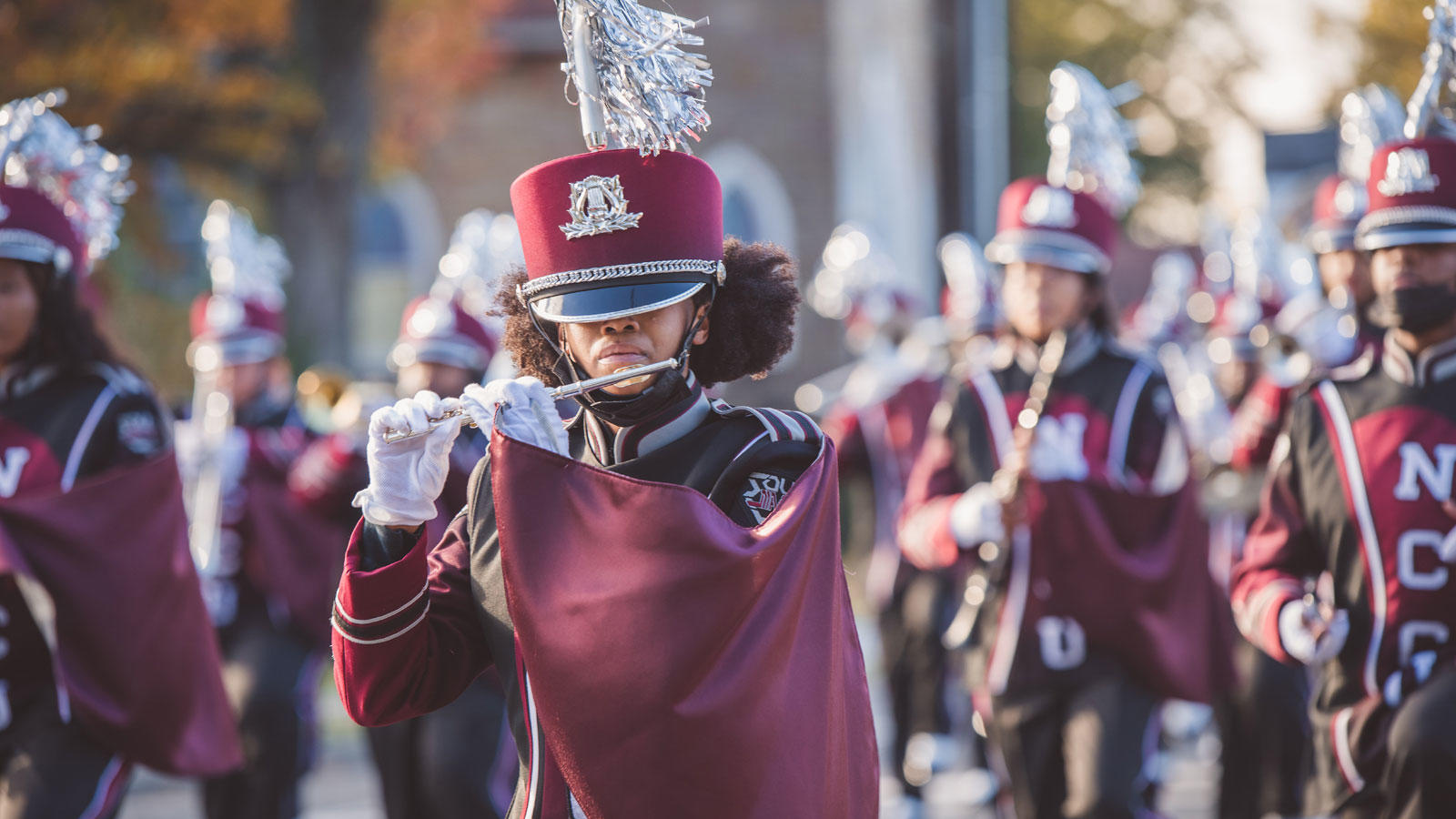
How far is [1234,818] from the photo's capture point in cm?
834

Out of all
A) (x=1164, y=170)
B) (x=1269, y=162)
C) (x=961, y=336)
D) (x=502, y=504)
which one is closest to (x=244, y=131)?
(x=961, y=336)

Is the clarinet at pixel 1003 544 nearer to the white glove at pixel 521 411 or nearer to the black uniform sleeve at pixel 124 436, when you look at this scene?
the black uniform sleeve at pixel 124 436

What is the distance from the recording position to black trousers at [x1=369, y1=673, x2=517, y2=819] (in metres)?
6.27

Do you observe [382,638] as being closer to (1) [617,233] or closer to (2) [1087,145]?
(1) [617,233]

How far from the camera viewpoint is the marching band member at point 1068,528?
6004mm

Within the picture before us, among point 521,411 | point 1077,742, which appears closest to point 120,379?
point 521,411

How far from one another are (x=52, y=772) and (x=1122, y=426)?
11.5 ft

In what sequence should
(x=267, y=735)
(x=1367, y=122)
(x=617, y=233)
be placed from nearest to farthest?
(x=617, y=233)
(x=267, y=735)
(x=1367, y=122)

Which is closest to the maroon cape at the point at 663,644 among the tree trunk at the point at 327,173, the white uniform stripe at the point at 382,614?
the white uniform stripe at the point at 382,614

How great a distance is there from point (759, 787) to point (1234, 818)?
228 inches

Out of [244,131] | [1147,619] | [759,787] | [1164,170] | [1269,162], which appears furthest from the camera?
[1164,170]

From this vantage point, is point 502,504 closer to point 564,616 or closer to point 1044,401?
point 564,616

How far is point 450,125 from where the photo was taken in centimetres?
2297

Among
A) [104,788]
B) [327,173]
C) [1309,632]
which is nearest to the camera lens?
[1309,632]
